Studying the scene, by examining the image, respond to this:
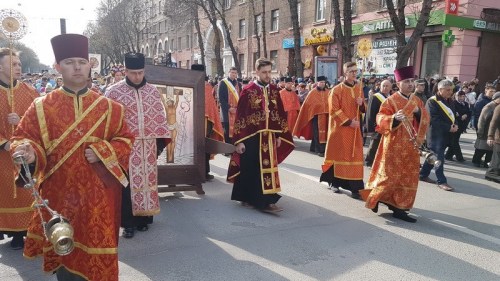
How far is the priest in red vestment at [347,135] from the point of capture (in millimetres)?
6562

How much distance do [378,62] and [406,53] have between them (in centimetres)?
999

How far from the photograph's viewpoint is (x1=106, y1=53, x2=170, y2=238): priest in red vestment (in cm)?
469

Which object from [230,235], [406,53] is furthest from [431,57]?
[230,235]

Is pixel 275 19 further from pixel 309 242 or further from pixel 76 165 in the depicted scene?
pixel 76 165

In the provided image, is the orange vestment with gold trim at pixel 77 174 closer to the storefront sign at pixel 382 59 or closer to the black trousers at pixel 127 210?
the black trousers at pixel 127 210

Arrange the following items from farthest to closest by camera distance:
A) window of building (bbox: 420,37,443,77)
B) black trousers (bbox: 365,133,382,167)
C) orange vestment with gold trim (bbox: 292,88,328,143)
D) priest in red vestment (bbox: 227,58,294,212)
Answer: window of building (bbox: 420,37,443,77) → orange vestment with gold trim (bbox: 292,88,328,143) → black trousers (bbox: 365,133,382,167) → priest in red vestment (bbox: 227,58,294,212)

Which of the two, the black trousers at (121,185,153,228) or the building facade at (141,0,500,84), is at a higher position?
the building facade at (141,0,500,84)

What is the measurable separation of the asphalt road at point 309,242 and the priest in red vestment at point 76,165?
1.11 m

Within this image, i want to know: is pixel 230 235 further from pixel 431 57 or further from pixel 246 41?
pixel 246 41

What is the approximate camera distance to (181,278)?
12.6 feet

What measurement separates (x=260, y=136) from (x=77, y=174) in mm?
3267

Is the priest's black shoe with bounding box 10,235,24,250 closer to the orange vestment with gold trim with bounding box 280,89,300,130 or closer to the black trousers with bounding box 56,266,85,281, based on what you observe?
the black trousers with bounding box 56,266,85,281

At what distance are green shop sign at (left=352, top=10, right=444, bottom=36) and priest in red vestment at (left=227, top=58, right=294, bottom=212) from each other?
1490 cm

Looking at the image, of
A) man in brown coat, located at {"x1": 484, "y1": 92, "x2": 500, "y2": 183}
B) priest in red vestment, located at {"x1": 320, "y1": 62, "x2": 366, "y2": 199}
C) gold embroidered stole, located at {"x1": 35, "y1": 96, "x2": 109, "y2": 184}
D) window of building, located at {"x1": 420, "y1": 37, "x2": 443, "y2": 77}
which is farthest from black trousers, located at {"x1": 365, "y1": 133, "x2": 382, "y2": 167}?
window of building, located at {"x1": 420, "y1": 37, "x2": 443, "y2": 77}
